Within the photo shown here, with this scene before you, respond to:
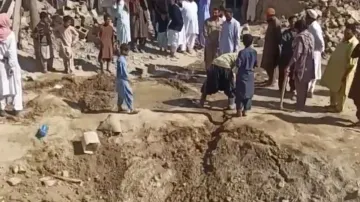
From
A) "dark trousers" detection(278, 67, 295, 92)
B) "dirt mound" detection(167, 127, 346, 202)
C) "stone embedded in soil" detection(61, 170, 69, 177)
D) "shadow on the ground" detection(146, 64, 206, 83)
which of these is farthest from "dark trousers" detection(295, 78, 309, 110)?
"stone embedded in soil" detection(61, 170, 69, 177)

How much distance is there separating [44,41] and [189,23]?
3028 mm

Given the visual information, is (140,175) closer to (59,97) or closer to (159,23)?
(59,97)

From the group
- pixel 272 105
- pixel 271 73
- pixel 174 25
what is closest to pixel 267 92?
pixel 271 73

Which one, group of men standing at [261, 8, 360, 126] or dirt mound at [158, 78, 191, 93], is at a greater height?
group of men standing at [261, 8, 360, 126]

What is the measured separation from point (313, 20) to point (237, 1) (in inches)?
261

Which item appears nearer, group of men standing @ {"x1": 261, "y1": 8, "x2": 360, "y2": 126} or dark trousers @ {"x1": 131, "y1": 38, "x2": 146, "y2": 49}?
group of men standing @ {"x1": 261, "y1": 8, "x2": 360, "y2": 126}

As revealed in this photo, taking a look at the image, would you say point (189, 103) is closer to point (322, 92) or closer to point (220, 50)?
point (220, 50)

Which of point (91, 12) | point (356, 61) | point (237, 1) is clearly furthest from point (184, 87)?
point (237, 1)

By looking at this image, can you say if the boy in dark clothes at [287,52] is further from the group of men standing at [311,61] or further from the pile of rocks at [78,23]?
the pile of rocks at [78,23]

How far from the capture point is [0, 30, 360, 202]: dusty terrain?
28.6 ft

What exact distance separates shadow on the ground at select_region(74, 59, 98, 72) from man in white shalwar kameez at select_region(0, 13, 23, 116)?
249cm

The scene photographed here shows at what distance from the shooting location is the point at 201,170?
9102 millimetres

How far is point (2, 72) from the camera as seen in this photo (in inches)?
392

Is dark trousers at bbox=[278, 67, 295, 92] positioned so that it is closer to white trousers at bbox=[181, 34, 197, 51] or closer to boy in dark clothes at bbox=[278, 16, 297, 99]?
boy in dark clothes at bbox=[278, 16, 297, 99]
